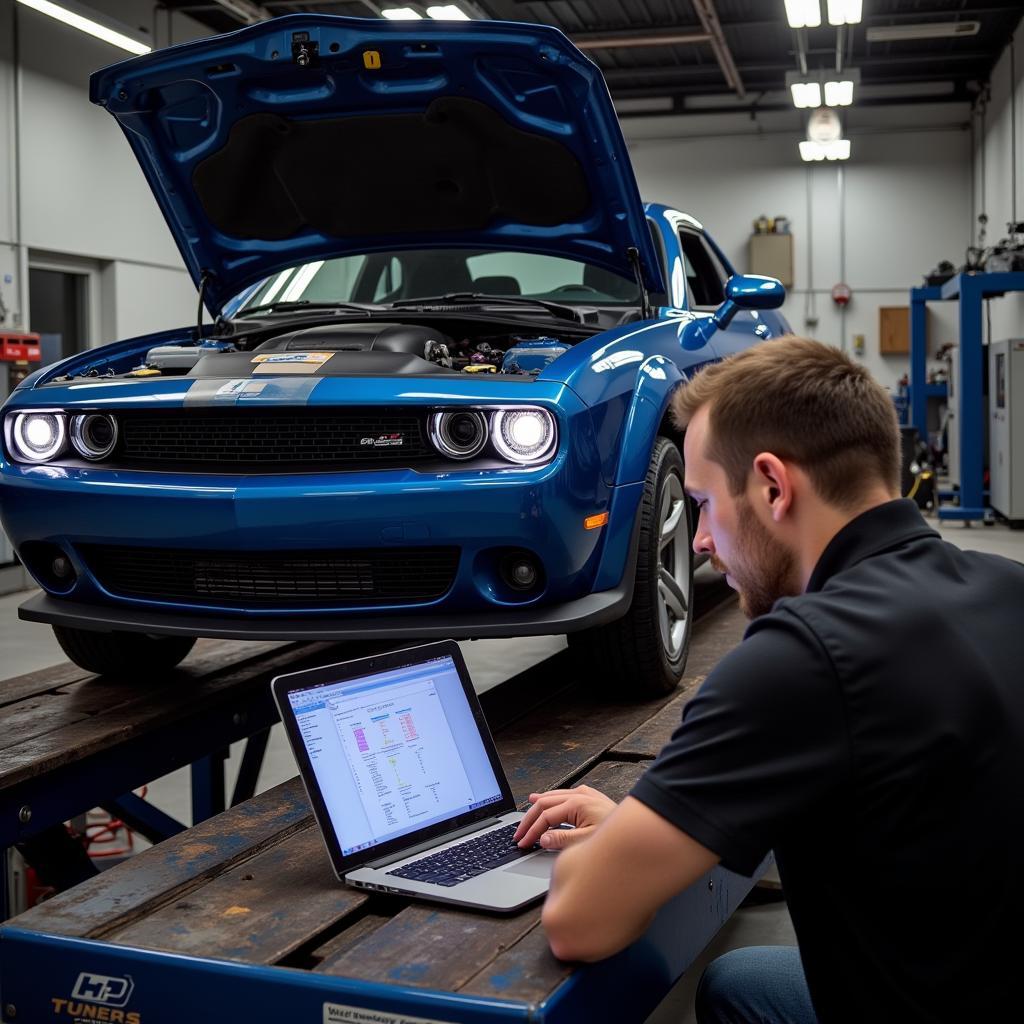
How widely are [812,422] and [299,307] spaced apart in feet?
8.25

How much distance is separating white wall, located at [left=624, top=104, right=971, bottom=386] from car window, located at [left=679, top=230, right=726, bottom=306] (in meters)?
12.7

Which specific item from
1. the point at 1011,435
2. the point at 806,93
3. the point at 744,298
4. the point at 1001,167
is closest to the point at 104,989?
the point at 744,298

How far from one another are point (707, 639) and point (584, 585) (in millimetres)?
1130

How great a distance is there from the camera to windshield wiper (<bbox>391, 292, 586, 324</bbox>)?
10.9 feet

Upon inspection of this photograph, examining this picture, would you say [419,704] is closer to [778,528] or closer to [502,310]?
[778,528]

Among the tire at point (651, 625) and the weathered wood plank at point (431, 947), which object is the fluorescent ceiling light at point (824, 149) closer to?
the tire at point (651, 625)

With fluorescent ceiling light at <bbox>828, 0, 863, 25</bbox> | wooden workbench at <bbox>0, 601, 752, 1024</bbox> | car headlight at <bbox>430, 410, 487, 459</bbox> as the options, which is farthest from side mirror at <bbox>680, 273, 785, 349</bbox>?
fluorescent ceiling light at <bbox>828, 0, 863, 25</bbox>

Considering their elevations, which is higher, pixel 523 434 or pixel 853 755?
pixel 523 434

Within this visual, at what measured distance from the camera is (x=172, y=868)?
1.93 m

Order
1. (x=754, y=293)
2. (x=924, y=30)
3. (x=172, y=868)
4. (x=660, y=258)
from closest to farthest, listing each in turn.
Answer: (x=172, y=868) < (x=754, y=293) < (x=660, y=258) < (x=924, y=30)

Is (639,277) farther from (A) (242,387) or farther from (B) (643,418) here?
(A) (242,387)

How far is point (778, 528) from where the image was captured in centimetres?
138

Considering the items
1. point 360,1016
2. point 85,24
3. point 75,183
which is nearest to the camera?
point 360,1016

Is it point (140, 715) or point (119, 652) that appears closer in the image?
point (140, 715)
